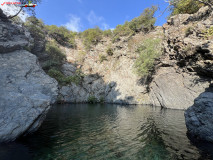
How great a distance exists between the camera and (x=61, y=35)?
63.2 metres

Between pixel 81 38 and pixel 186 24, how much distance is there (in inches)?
2185

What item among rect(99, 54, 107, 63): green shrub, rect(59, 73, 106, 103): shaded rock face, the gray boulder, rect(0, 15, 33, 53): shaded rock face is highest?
A: rect(99, 54, 107, 63): green shrub

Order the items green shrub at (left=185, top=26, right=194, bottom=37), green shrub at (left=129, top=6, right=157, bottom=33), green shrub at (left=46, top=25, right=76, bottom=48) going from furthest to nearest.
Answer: green shrub at (left=46, top=25, right=76, bottom=48) < green shrub at (left=129, top=6, right=157, bottom=33) < green shrub at (left=185, top=26, right=194, bottom=37)

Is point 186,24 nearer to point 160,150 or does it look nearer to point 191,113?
point 191,113

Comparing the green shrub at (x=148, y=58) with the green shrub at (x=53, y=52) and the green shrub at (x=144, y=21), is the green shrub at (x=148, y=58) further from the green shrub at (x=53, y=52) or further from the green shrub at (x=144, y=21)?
the green shrub at (x=53, y=52)

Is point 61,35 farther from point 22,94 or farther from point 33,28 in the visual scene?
point 22,94

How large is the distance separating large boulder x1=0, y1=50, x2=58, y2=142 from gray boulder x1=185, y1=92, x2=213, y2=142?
12127mm

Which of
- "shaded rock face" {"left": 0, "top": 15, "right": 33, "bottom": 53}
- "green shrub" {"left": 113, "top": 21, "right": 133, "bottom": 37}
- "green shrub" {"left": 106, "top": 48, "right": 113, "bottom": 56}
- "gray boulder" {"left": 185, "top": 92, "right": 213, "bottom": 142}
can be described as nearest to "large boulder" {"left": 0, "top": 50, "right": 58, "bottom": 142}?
"shaded rock face" {"left": 0, "top": 15, "right": 33, "bottom": 53}

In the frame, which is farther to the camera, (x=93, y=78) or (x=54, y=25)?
(x=54, y=25)

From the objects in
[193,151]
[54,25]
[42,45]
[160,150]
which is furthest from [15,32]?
[54,25]

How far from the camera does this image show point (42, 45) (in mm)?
47438

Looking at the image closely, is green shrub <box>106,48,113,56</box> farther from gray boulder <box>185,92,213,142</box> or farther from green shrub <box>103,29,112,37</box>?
gray boulder <box>185,92,213,142</box>

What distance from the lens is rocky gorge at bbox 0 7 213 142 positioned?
8.61m

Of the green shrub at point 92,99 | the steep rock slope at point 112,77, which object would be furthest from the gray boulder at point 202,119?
the green shrub at point 92,99
